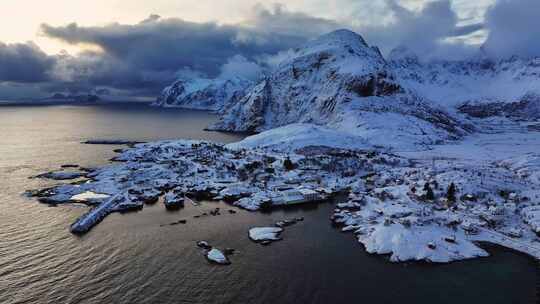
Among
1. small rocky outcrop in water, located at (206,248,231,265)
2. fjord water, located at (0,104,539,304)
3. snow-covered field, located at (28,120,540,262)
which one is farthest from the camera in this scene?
snow-covered field, located at (28,120,540,262)

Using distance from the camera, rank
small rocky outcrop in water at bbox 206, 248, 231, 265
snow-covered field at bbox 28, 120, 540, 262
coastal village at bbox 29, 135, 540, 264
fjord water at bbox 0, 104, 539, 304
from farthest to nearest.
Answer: snow-covered field at bbox 28, 120, 540, 262 → coastal village at bbox 29, 135, 540, 264 → small rocky outcrop in water at bbox 206, 248, 231, 265 → fjord water at bbox 0, 104, 539, 304

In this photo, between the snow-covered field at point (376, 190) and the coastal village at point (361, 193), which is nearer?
the coastal village at point (361, 193)

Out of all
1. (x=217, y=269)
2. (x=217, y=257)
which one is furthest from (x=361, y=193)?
(x=217, y=269)

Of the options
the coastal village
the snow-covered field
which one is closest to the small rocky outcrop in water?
the coastal village

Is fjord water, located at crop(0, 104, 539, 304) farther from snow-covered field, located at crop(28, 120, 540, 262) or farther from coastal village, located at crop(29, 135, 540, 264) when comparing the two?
snow-covered field, located at crop(28, 120, 540, 262)

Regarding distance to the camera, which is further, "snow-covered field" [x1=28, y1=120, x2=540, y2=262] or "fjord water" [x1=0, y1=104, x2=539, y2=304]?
"snow-covered field" [x1=28, y1=120, x2=540, y2=262]

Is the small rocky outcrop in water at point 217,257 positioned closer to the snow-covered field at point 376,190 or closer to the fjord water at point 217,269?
the fjord water at point 217,269

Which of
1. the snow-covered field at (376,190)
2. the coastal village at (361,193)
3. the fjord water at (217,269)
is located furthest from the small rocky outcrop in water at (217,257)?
the snow-covered field at (376,190)

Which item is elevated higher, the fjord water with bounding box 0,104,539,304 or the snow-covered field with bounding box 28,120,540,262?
the snow-covered field with bounding box 28,120,540,262
